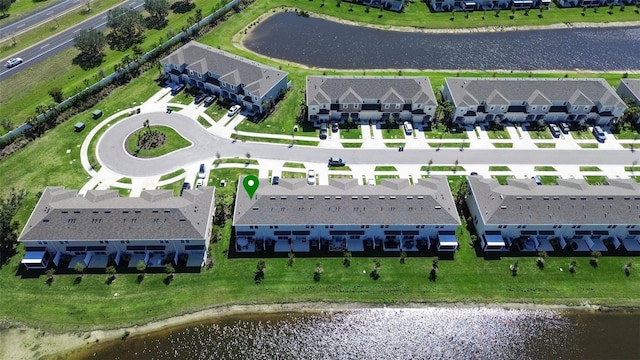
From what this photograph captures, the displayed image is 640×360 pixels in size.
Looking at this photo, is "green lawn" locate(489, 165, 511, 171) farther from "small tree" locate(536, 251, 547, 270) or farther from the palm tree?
the palm tree

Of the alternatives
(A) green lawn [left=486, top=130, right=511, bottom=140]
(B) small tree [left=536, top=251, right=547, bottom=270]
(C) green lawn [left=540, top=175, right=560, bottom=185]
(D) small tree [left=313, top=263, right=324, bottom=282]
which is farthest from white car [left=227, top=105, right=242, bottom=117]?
(B) small tree [left=536, top=251, right=547, bottom=270]

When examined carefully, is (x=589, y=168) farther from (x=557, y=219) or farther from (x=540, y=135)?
(x=557, y=219)

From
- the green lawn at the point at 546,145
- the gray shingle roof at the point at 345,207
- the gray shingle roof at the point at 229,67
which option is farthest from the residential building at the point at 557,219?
the gray shingle roof at the point at 229,67

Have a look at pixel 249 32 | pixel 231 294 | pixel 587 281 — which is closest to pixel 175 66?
pixel 249 32

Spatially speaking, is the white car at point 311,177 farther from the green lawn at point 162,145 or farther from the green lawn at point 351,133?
the green lawn at point 162,145

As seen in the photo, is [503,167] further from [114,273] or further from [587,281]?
[114,273]

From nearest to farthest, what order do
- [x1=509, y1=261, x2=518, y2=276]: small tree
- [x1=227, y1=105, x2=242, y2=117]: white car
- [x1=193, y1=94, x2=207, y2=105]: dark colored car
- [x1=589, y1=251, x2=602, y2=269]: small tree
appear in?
[x1=509, y1=261, x2=518, y2=276]: small tree
[x1=589, y1=251, x2=602, y2=269]: small tree
[x1=227, y1=105, x2=242, y2=117]: white car
[x1=193, y1=94, x2=207, y2=105]: dark colored car
